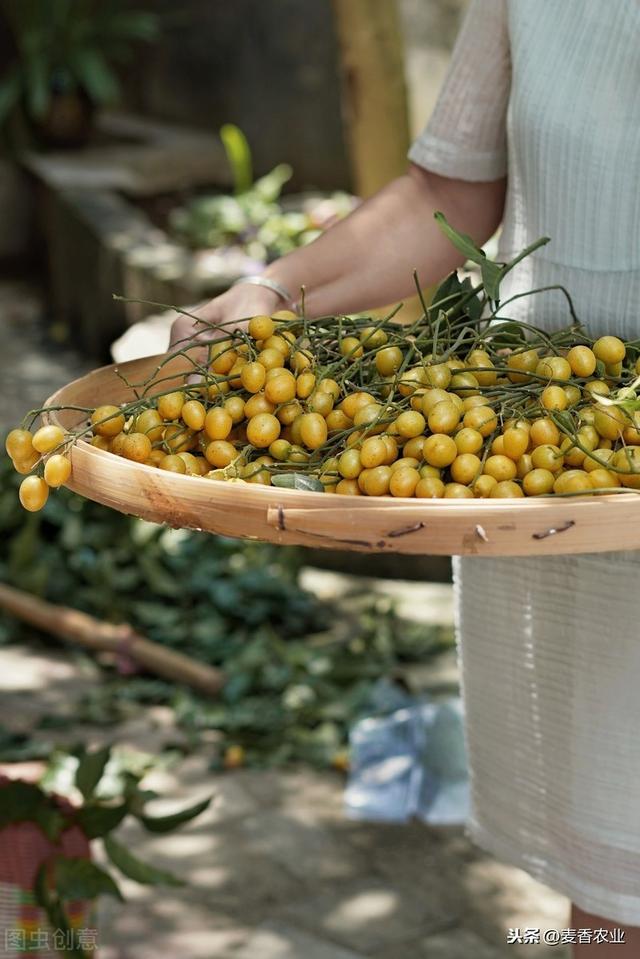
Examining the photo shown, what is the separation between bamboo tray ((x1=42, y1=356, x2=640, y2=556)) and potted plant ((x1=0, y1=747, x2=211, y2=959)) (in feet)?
3.23

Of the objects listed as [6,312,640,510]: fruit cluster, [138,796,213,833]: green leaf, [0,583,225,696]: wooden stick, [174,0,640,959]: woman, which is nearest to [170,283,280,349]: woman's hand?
[174,0,640,959]: woman

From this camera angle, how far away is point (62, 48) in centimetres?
828

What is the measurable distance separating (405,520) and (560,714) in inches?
25.3

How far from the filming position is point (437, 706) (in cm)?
306

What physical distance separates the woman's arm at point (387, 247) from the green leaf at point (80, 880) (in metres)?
0.91

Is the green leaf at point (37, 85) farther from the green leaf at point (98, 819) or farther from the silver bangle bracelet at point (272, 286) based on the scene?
the silver bangle bracelet at point (272, 286)

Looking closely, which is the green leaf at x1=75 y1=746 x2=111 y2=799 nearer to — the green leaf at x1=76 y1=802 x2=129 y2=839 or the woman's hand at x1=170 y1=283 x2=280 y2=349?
the green leaf at x1=76 y1=802 x2=129 y2=839

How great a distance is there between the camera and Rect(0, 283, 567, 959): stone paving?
250 cm

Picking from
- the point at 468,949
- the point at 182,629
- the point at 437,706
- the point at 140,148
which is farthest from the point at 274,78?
the point at 468,949

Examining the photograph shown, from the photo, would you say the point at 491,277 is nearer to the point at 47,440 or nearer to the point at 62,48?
the point at 47,440

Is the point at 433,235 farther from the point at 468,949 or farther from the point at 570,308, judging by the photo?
the point at 468,949

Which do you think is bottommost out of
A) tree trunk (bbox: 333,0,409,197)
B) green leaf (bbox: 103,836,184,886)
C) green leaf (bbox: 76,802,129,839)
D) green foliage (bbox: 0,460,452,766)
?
green foliage (bbox: 0,460,452,766)

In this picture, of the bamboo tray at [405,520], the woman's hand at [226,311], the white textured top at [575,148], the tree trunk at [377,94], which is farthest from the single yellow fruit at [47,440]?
the tree trunk at [377,94]

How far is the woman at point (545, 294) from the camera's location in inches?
62.7
